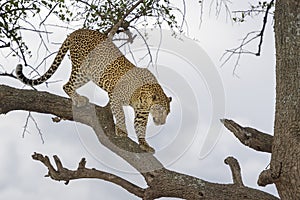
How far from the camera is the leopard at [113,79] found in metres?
4.10

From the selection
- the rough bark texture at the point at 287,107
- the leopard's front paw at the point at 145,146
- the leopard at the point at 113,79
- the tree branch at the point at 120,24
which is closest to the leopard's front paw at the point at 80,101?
the leopard at the point at 113,79

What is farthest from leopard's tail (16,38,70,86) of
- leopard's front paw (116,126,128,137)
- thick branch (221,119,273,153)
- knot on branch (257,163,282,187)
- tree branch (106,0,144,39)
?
knot on branch (257,163,282,187)

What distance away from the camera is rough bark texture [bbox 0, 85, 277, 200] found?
346 centimetres

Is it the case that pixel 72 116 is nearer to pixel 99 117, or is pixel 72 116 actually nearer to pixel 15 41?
pixel 99 117

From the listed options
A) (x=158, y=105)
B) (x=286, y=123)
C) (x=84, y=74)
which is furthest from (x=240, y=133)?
(x=84, y=74)

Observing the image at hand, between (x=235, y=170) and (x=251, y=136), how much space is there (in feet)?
0.77

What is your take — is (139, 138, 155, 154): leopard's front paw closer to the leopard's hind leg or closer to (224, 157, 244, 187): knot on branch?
(224, 157, 244, 187): knot on branch

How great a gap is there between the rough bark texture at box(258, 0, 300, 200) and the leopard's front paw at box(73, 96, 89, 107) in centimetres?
147

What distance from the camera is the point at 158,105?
407 centimetres

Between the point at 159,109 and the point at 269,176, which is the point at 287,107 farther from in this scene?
the point at 159,109

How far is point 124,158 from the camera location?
378cm

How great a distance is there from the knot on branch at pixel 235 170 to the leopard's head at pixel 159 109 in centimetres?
57

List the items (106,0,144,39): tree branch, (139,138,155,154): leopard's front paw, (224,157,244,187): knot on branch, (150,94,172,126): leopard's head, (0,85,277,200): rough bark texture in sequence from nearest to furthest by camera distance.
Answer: (0,85,277,200): rough bark texture → (224,157,244,187): knot on branch → (139,138,155,154): leopard's front paw → (150,94,172,126): leopard's head → (106,0,144,39): tree branch

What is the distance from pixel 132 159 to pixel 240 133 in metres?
0.70
